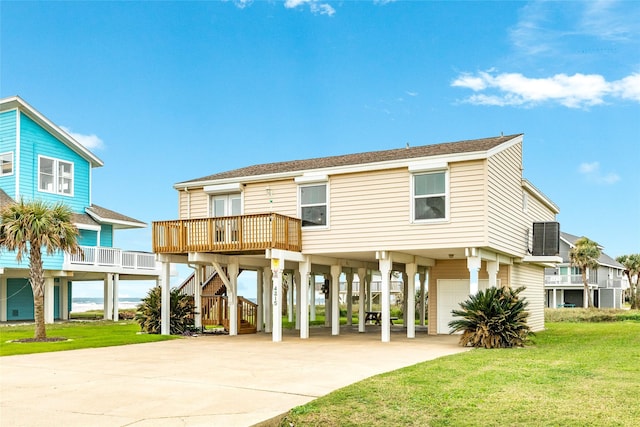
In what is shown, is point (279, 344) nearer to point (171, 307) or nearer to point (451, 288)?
point (171, 307)

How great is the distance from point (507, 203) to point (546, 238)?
167 inches

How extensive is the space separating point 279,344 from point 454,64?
14732 millimetres

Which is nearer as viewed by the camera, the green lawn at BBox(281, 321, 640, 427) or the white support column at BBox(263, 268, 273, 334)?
the green lawn at BBox(281, 321, 640, 427)

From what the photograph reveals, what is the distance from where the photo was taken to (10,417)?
27.1 feet

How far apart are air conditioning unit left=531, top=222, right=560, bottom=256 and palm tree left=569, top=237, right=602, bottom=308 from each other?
3202cm

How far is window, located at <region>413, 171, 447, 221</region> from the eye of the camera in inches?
745

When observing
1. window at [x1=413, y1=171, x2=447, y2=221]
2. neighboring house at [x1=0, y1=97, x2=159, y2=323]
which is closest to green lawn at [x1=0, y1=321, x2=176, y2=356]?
neighboring house at [x1=0, y1=97, x2=159, y2=323]

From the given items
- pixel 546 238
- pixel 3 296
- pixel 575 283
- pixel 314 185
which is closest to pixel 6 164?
pixel 3 296

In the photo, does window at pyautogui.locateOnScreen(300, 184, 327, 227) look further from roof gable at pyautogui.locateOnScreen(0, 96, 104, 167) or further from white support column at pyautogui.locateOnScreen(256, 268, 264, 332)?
roof gable at pyautogui.locateOnScreen(0, 96, 104, 167)

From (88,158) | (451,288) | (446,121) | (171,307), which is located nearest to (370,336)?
(451,288)

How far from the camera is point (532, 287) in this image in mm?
26703

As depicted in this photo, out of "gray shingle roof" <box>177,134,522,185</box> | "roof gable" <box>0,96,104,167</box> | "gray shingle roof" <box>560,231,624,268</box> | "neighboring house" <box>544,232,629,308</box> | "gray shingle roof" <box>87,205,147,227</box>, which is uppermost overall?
"roof gable" <box>0,96,104,167</box>

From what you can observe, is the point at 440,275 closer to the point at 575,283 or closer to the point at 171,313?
the point at 171,313

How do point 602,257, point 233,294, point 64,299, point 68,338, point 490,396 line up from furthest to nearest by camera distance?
point 602,257
point 64,299
point 233,294
point 68,338
point 490,396
